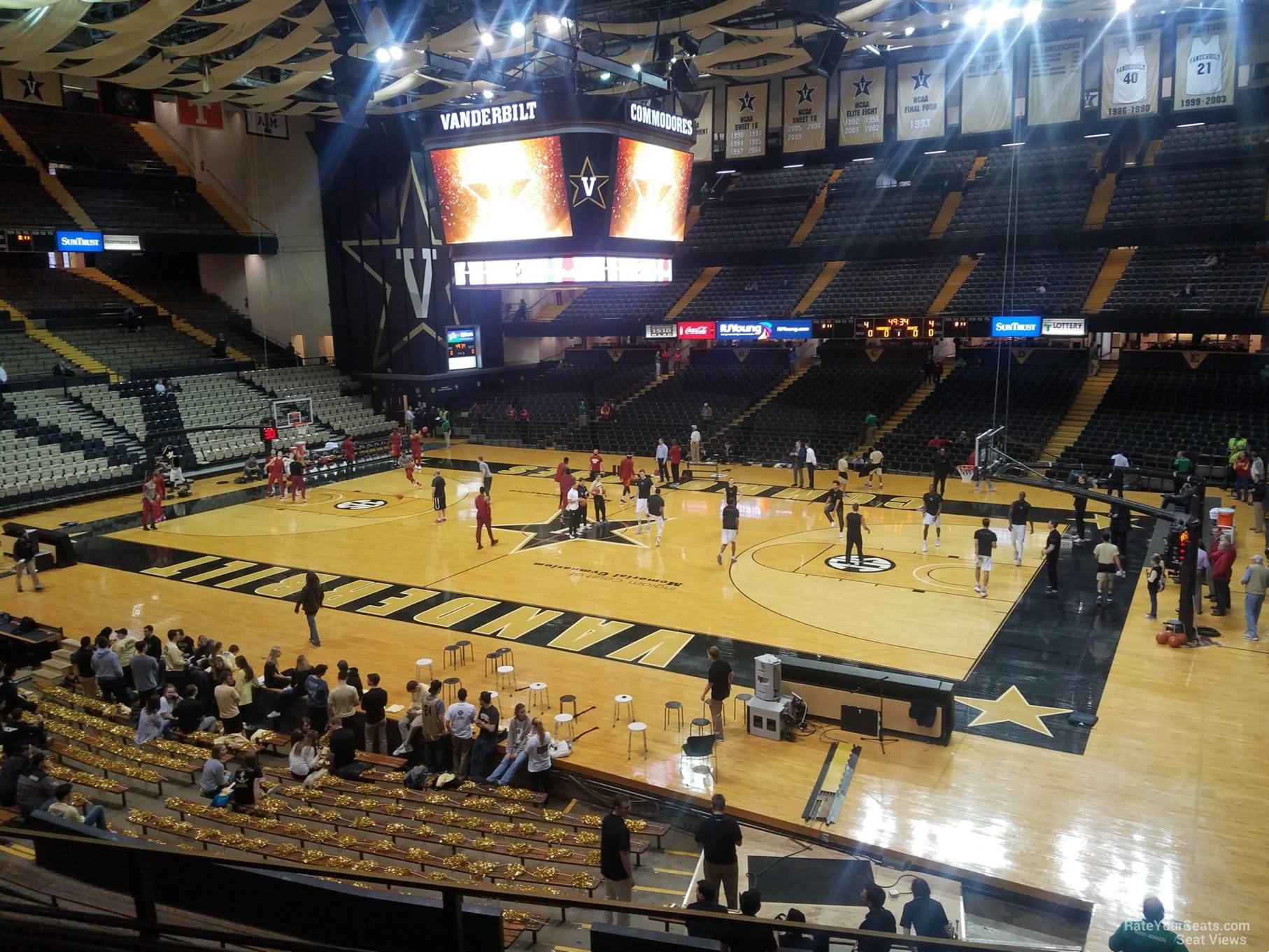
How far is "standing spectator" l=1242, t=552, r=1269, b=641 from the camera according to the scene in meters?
14.1

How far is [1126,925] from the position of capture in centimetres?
616

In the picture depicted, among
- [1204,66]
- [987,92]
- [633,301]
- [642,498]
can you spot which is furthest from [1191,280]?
[633,301]

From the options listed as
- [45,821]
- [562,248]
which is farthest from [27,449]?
[45,821]

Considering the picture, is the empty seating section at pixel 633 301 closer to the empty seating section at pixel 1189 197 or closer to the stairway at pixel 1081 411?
the stairway at pixel 1081 411

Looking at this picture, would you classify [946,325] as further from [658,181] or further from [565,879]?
[565,879]

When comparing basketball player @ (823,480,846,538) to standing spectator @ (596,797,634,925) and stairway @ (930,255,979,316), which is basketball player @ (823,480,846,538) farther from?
standing spectator @ (596,797,634,925)

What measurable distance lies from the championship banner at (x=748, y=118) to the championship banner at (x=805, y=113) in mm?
934

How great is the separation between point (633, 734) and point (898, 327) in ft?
74.3

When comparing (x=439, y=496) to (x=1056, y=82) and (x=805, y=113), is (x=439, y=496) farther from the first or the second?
(x=1056, y=82)

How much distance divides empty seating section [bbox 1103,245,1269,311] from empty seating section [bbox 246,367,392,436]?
26.3 meters

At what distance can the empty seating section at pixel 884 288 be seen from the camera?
32531 millimetres

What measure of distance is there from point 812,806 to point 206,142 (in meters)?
39.9

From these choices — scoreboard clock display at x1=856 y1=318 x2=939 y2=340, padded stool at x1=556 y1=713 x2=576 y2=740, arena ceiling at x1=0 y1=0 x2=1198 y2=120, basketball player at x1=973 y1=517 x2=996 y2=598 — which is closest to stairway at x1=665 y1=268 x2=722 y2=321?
A: scoreboard clock display at x1=856 y1=318 x2=939 y2=340

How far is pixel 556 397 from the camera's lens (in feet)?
127
